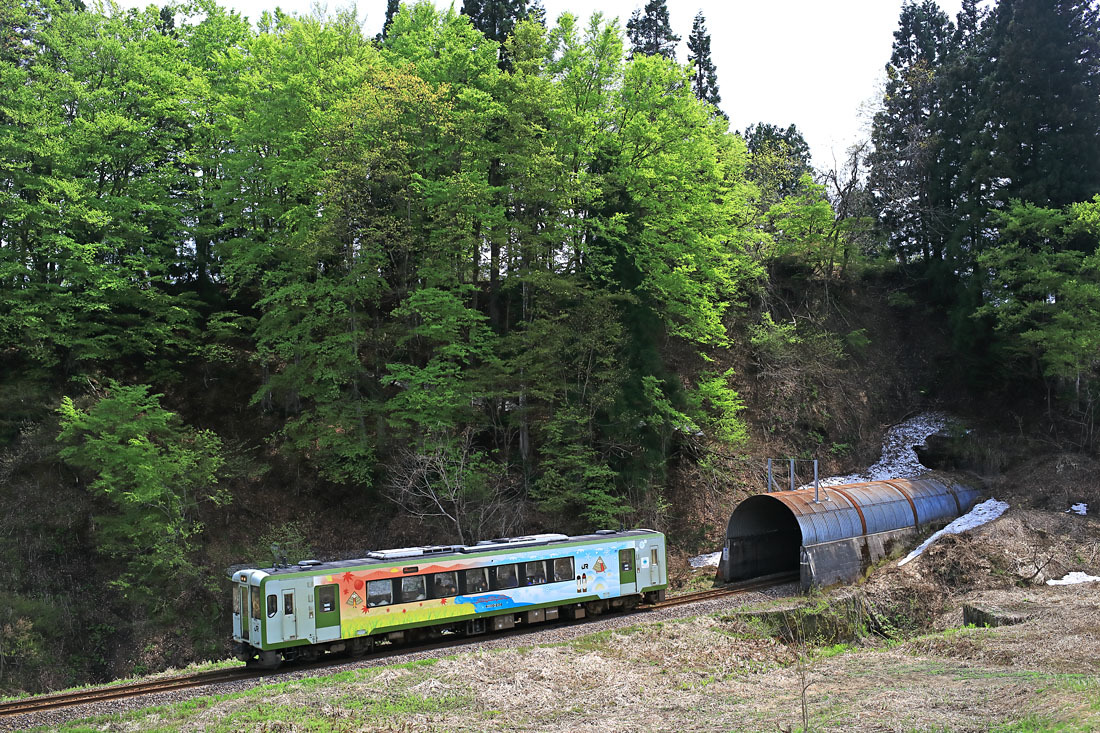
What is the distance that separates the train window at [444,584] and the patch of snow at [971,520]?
52.9 ft

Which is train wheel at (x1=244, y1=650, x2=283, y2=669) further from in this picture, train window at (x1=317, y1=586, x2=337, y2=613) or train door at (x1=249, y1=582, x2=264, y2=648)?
train window at (x1=317, y1=586, x2=337, y2=613)

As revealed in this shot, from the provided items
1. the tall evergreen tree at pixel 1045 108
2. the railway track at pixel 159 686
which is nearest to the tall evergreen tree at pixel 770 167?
the tall evergreen tree at pixel 1045 108

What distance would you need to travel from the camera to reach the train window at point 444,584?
21.1 metres

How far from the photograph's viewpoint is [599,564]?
79.0 ft

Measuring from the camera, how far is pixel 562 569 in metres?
23.3

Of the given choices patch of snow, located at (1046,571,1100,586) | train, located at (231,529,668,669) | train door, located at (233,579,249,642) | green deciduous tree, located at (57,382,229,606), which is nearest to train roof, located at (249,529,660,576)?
train, located at (231,529,668,669)

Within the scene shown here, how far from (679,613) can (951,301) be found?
32.6 meters

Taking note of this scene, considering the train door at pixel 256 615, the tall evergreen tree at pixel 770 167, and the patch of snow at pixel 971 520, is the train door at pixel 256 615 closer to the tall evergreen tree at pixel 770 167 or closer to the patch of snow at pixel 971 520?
the patch of snow at pixel 971 520

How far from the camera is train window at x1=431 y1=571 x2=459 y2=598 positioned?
69.3 ft

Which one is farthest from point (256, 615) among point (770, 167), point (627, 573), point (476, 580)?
point (770, 167)

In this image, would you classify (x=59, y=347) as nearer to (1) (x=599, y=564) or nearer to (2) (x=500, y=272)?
(2) (x=500, y=272)

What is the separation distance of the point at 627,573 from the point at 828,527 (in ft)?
25.4

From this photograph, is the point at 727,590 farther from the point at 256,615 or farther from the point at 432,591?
the point at 256,615

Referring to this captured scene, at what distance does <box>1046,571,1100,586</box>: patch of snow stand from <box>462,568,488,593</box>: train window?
17.3 metres
